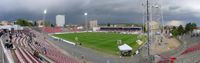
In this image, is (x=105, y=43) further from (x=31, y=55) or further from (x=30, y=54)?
(x=31, y=55)

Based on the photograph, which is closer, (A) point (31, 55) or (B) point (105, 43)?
(A) point (31, 55)

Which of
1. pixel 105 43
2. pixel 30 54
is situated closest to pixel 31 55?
pixel 30 54

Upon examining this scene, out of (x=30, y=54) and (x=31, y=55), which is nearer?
(x=31, y=55)

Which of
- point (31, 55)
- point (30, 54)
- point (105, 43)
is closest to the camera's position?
point (31, 55)

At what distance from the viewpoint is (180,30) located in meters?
169

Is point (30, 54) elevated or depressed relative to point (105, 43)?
elevated

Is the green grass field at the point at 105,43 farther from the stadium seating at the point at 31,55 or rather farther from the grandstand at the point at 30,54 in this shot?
the grandstand at the point at 30,54

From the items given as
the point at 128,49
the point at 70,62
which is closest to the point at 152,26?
the point at 128,49

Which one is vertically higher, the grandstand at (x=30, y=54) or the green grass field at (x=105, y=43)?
→ the grandstand at (x=30, y=54)

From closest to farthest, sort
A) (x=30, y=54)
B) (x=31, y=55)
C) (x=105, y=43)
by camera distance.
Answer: (x=31, y=55), (x=30, y=54), (x=105, y=43)

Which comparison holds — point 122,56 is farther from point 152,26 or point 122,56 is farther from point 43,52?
point 43,52

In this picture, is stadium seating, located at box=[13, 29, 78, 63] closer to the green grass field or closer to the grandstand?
the grandstand

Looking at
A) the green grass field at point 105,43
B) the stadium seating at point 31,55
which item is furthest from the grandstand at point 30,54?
the green grass field at point 105,43

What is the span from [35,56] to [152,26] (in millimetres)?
23624
